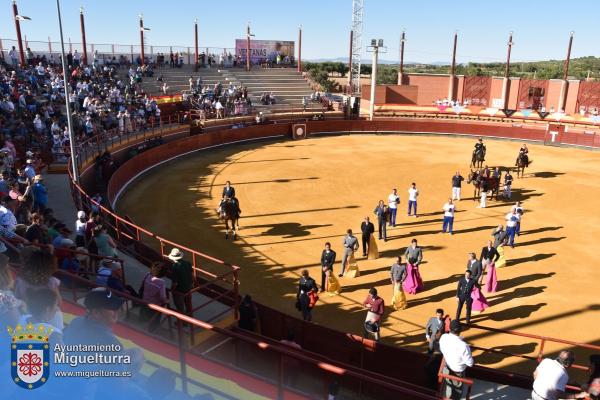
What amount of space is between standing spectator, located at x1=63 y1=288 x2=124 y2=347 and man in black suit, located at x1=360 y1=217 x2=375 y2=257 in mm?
10416

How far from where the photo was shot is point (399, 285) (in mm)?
12430

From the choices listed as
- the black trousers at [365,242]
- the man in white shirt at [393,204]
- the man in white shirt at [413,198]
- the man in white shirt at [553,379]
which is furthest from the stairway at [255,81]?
the man in white shirt at [553,379]

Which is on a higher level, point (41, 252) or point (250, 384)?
point (41, 252)

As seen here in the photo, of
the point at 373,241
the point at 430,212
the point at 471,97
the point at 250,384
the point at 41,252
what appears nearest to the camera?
the point at 41,252

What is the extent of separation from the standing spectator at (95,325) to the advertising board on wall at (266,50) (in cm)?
5918

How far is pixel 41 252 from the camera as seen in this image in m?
5.52

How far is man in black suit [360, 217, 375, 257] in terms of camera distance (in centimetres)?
1521

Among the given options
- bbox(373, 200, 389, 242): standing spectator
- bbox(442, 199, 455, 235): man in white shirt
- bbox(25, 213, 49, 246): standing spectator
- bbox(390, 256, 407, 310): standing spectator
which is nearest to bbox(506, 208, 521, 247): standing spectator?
bbox(442, 199, 455, 235): man in white shirt

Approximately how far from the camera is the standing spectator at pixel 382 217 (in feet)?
54.8

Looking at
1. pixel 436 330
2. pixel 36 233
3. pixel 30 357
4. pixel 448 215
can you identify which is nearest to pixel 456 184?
pixel 448 215

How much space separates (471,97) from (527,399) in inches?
2422

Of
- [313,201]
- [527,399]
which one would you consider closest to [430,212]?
[313,201]

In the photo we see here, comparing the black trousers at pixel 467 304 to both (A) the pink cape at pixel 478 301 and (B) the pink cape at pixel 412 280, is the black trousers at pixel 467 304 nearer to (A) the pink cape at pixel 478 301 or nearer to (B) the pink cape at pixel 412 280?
(A) the pink cape at pixel 478 301

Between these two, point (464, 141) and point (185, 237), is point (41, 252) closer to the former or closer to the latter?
point (185, 237)
